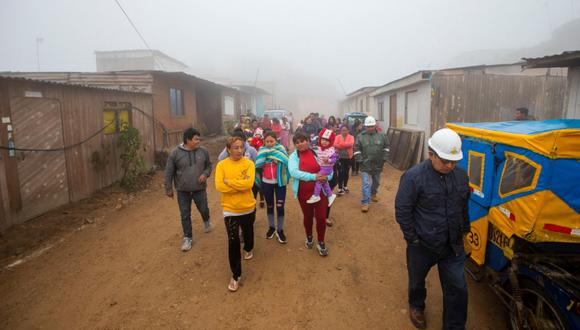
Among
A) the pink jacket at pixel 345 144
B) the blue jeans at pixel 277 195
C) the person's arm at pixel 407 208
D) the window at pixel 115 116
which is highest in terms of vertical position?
the window at pixel 115 116

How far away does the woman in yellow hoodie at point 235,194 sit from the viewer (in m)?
3.92

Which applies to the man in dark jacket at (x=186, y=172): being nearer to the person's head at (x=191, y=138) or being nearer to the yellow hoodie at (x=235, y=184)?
the person's head at (x=191, y=138)

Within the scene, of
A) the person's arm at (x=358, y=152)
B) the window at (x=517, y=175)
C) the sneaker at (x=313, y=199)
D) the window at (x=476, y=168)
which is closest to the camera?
the window at (x=517, y=175)

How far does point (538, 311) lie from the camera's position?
8.58ft

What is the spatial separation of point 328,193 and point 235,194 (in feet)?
4.81

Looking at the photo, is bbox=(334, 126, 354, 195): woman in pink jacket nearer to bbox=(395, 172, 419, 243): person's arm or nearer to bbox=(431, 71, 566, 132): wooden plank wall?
bbox=(431, 71, 566, 132): wooden plank wall

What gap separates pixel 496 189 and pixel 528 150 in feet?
1.87

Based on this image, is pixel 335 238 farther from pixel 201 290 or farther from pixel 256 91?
pixel 256 91

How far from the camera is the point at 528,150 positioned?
2.73 metres

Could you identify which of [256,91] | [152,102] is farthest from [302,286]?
[256,91]

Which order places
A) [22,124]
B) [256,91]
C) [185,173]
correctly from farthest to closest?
[256,91] → [22,124] → [185,173]

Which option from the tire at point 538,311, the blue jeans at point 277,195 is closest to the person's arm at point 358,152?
the blue jeans at point 277,195

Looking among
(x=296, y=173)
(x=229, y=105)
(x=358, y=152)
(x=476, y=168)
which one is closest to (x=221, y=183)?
(x=296, y=173)

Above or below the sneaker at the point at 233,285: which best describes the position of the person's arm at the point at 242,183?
above
